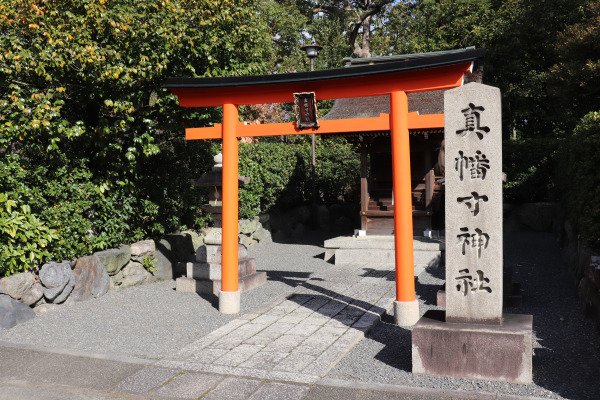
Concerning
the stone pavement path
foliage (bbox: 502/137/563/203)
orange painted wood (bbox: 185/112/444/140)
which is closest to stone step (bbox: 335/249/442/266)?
the stone pavement path

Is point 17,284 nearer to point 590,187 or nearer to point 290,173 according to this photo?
point 590,187

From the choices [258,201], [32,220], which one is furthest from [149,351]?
[258,201]

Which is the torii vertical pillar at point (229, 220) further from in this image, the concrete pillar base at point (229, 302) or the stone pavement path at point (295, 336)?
the stone pavement path at point (295, 336)

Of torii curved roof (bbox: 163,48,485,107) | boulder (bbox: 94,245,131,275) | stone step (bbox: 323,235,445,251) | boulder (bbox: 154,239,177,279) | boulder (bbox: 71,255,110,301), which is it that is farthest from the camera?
stone step (bbox: 323,235,445,251)

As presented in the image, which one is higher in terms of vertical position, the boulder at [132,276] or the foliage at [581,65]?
the foliage at [581,65]

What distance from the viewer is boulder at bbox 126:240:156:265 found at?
9148mm

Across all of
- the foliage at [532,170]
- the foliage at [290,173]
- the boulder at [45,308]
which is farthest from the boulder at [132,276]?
the foliage at [532,170]

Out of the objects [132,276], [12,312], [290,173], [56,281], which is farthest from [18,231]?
[290,173]

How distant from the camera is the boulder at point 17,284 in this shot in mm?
6605

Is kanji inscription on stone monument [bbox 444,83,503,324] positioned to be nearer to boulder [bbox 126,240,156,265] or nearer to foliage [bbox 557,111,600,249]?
foliage [bbox 557,111,600,249]

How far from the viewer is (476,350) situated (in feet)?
14.3

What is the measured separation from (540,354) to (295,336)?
8.50 feet

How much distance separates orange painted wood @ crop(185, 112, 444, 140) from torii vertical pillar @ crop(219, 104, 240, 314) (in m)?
0.17

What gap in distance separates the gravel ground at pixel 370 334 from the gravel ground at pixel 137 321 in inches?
0.4
